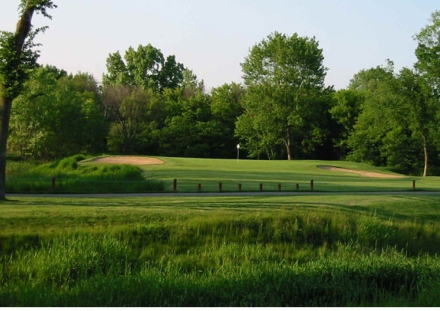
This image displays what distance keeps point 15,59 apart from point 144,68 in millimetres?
76531

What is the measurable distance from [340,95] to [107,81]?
43142 mm

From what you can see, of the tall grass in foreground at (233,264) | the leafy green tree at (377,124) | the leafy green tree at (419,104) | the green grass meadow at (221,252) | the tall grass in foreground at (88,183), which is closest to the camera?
the tall grass in foreground at (233,264)

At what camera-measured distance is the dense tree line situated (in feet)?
179

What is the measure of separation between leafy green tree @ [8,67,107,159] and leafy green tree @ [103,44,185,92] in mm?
25489

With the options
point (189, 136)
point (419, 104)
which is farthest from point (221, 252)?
point (189, 136)

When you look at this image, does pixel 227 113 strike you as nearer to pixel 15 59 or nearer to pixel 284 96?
pixel 284 96

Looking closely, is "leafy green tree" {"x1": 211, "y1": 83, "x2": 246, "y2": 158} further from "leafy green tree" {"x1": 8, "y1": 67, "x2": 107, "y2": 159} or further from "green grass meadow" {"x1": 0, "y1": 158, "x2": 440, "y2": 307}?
"green grass meadow" {"x1": 0, "y1": 158, "x2": 440, "y2": 307}

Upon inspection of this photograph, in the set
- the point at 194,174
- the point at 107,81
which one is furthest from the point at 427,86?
the point at 107,81

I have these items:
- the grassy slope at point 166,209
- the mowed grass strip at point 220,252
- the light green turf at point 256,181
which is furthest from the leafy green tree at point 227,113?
the mowed grass strip at point 220,252

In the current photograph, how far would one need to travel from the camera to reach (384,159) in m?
65.5

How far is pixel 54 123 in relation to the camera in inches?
2414

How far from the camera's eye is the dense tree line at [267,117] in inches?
2153

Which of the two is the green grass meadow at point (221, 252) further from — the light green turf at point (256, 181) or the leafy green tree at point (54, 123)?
the leafy green tree at point (54, 123)

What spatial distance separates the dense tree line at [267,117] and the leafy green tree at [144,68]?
50.1 ft
